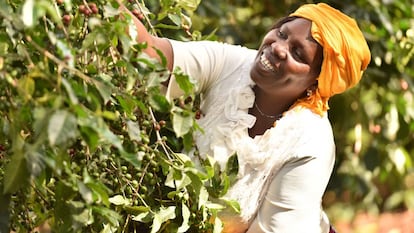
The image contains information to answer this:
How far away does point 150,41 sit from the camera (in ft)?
5.59

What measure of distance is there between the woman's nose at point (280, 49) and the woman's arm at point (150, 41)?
193 millimetres

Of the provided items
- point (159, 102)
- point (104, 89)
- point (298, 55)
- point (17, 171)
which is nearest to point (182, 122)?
point (159, 102)

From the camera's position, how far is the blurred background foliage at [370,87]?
3.04 metres

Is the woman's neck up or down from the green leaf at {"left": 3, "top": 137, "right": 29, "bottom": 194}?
down

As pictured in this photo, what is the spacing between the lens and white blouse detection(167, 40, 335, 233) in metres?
1.83

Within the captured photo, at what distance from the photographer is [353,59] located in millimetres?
1852

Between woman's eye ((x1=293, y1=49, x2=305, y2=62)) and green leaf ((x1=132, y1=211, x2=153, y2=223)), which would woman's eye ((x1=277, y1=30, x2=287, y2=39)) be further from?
green leaf ((x1=132, y1=211, x2=153, y2=223))

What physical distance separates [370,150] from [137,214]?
180 centimetres

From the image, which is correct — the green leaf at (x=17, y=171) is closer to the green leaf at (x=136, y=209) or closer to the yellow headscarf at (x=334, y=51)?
the green leaf at (x=136, y=209)

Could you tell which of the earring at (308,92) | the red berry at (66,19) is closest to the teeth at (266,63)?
the earring at (308,92)

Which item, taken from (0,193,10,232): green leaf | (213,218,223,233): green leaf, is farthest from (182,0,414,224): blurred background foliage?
(0,193,10,232): green leaf

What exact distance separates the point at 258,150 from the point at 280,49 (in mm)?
198

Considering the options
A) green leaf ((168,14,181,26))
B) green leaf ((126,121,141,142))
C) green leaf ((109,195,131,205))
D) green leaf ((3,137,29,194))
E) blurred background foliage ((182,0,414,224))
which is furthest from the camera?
blurred background foliage ((182,0,414,224))

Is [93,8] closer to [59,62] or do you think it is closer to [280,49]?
[59,62]
